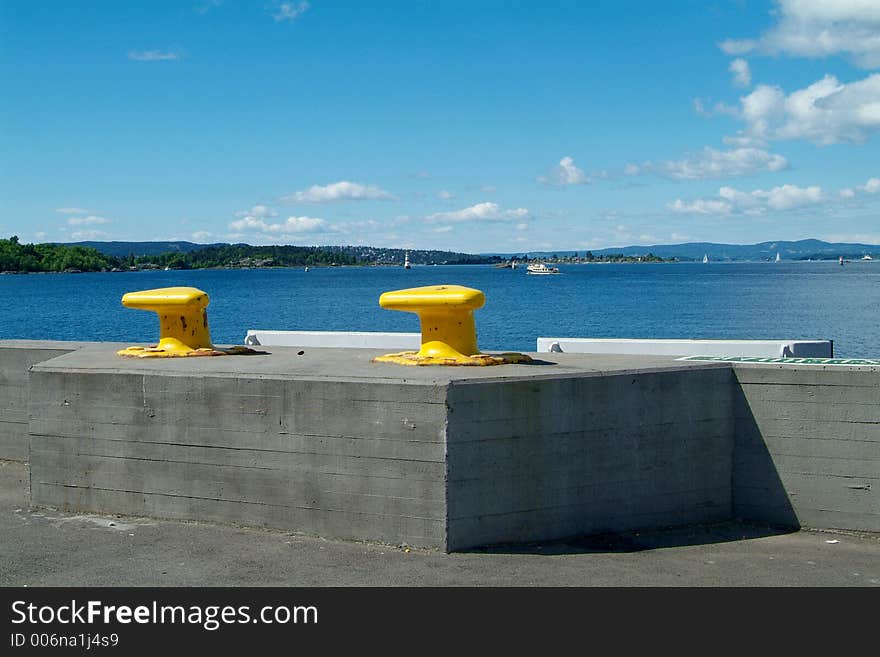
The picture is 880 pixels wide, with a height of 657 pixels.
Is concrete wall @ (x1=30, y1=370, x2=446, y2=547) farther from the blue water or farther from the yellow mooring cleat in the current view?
the blue water

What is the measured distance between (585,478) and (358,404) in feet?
6.78

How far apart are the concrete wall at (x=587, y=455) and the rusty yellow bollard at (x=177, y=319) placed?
405 cm

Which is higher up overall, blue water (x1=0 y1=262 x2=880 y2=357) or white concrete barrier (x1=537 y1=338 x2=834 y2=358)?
white concrete barrier (x1=537 y1=338 x2=834 y2=358)

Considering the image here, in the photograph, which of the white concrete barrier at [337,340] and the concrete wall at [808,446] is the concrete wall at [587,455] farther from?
the white concrete barrier at [337,340]

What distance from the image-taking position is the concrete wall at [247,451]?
26.2 ft

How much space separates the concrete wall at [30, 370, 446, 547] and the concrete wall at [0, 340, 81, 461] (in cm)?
228

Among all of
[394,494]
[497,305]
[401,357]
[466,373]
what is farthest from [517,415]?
[497,305]

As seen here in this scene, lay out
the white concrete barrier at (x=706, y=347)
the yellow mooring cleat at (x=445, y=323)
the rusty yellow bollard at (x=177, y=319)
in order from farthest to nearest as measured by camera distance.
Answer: the white concrete barrier at (x=706, y=347) → the rusty yellow bollard at (x=177, y=319) → the yellow mooring cleat at (x=445, y=323)

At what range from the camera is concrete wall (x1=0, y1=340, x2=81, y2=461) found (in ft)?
38.2

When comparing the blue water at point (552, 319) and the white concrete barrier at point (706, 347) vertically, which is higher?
the white concrete barrier at point (706, 347)

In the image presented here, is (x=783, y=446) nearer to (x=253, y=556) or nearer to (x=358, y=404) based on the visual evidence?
(x=358, y=404)
